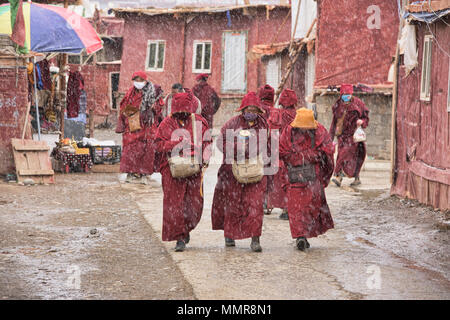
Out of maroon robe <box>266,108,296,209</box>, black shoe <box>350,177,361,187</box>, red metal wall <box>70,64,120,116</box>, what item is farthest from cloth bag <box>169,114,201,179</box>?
red metal wall <box>70,64,120,116</box>

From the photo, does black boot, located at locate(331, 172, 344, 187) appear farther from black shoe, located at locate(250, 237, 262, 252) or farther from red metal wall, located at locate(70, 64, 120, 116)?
red metal wall, located at locate(70, 64, 120, 116)

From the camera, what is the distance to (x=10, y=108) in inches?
535

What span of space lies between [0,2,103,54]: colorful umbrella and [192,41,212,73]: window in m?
15.6

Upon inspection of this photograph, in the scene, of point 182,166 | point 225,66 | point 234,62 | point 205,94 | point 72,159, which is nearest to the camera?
point 182,166

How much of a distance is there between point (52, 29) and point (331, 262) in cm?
856

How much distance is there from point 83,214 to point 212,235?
2.26m

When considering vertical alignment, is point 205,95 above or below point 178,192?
above

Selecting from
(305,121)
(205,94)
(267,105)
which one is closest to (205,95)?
(205,94)

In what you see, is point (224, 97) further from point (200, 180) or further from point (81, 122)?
point (200, 180)

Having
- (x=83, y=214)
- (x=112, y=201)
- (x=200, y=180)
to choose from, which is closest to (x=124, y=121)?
(x=112, y=201)

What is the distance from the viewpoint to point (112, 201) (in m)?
11.0

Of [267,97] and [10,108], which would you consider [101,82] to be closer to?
[10,108]

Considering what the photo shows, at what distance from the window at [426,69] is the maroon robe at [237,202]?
3.98 m

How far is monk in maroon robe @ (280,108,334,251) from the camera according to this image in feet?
24.5
